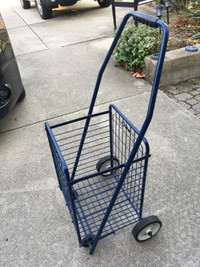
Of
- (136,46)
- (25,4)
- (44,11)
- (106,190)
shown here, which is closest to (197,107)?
(136,46)

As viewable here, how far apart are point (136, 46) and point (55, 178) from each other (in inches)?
100

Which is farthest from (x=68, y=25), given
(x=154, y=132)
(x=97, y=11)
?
(x=154, y=132)

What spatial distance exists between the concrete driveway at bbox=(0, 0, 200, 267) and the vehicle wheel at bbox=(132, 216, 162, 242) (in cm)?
7

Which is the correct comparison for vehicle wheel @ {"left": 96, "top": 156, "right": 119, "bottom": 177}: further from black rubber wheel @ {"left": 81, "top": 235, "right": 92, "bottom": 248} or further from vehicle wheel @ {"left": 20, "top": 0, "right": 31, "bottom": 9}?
vehicle wheel @ {"left": 20, "top": 0, "right": 31, "bottom": 9}

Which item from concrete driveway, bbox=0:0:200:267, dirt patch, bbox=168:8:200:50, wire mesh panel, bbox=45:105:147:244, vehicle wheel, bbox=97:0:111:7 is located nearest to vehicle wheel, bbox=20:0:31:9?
vehicle wheel, bbox=97:0:111:7

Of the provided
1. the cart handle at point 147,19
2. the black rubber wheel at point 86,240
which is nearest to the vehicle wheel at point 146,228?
the black rubber wheel at point 86,240

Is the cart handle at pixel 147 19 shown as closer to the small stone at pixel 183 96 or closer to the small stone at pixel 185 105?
the small stone at pixel 185 105

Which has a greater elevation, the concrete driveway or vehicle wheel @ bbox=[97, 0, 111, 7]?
vehicle wheel @ bbox=[97, 0, 111, 7]

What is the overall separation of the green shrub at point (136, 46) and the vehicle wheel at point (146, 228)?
2728 millimetres

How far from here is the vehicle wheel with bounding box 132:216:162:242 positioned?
1761mm

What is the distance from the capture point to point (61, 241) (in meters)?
1.92

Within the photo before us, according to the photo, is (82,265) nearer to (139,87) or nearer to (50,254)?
(50,254)

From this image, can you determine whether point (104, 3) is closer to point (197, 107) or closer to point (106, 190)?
point (197, 107)

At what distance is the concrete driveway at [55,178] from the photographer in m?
1.84
